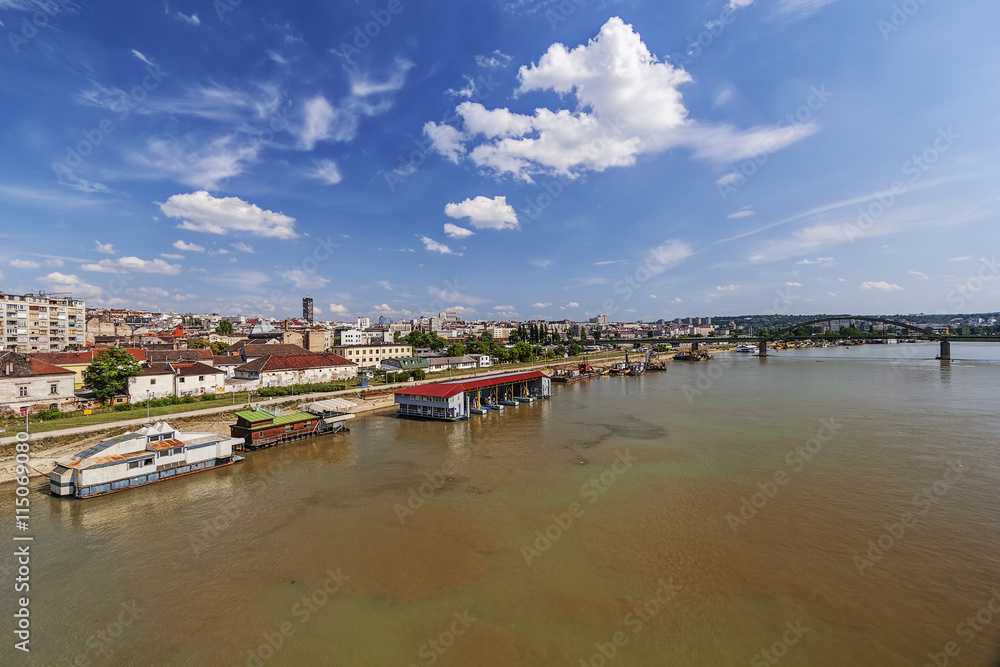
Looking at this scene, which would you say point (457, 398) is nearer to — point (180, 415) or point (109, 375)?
point (180, 415)

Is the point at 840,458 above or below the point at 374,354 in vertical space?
below

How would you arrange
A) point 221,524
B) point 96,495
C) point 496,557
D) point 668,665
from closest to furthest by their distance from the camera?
1. point 668,665
2. point 496,557
3. point 221,524
4. point 96,495

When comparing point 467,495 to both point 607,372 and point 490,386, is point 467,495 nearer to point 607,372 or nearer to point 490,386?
point 490,386

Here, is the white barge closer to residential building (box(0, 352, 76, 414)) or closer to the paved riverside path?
the paved riverside path

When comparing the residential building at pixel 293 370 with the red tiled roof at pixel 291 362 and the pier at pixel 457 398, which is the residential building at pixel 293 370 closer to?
the red tiled roof at pixel 291 362

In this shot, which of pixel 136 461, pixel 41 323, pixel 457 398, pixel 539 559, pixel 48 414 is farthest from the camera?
pixel 41 323

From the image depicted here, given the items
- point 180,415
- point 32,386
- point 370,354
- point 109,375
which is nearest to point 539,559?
point 180,415

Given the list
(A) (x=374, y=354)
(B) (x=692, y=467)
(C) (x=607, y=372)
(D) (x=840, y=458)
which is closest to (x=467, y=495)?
(B) (x=692, y=467)
